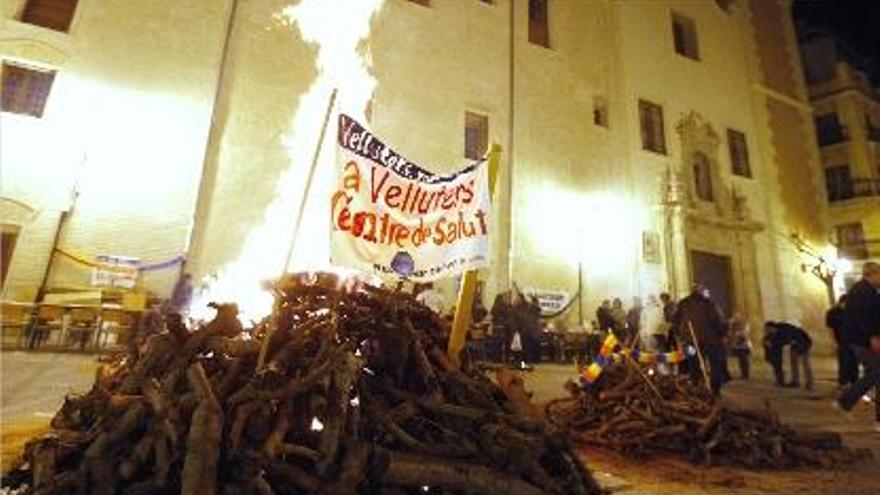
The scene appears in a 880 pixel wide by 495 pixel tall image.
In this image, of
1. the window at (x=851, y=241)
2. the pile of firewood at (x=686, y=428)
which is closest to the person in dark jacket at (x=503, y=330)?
the pile of firewood at (x=686, y=428)

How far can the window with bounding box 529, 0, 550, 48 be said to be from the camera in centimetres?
2152

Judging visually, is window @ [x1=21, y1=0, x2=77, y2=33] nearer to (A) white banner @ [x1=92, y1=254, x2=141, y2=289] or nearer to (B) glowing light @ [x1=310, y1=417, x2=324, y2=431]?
(A) white banner @ [x1=92, y1=254, x2=141, y2=289]

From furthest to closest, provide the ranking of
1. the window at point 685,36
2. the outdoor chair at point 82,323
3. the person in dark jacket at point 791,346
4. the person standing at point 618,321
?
the window at point 685,36
the person standing at point 618,321
the outdoor chair at point 82,323
the person in dark jacket at point 791,346

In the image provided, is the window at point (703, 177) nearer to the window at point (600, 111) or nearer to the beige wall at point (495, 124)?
the beige wall at point (495, 124)

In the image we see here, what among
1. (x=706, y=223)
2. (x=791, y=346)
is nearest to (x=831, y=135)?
(x=706, y=223)

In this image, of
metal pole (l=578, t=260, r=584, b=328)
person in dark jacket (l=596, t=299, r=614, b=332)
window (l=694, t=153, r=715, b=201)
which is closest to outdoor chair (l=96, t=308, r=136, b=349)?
person in dark jacket (l=596, t=299, r=614, b=332)

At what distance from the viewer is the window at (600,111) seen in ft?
72.3

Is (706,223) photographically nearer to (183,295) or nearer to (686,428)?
(686,428)

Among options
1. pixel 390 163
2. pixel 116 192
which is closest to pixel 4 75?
pixel 116 192

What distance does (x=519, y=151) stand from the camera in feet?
63.3

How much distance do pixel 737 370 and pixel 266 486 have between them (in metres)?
14.2

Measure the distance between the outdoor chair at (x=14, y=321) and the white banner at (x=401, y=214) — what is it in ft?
33.1

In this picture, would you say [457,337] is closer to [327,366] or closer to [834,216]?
[327,366]

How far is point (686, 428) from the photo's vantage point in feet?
19.2
